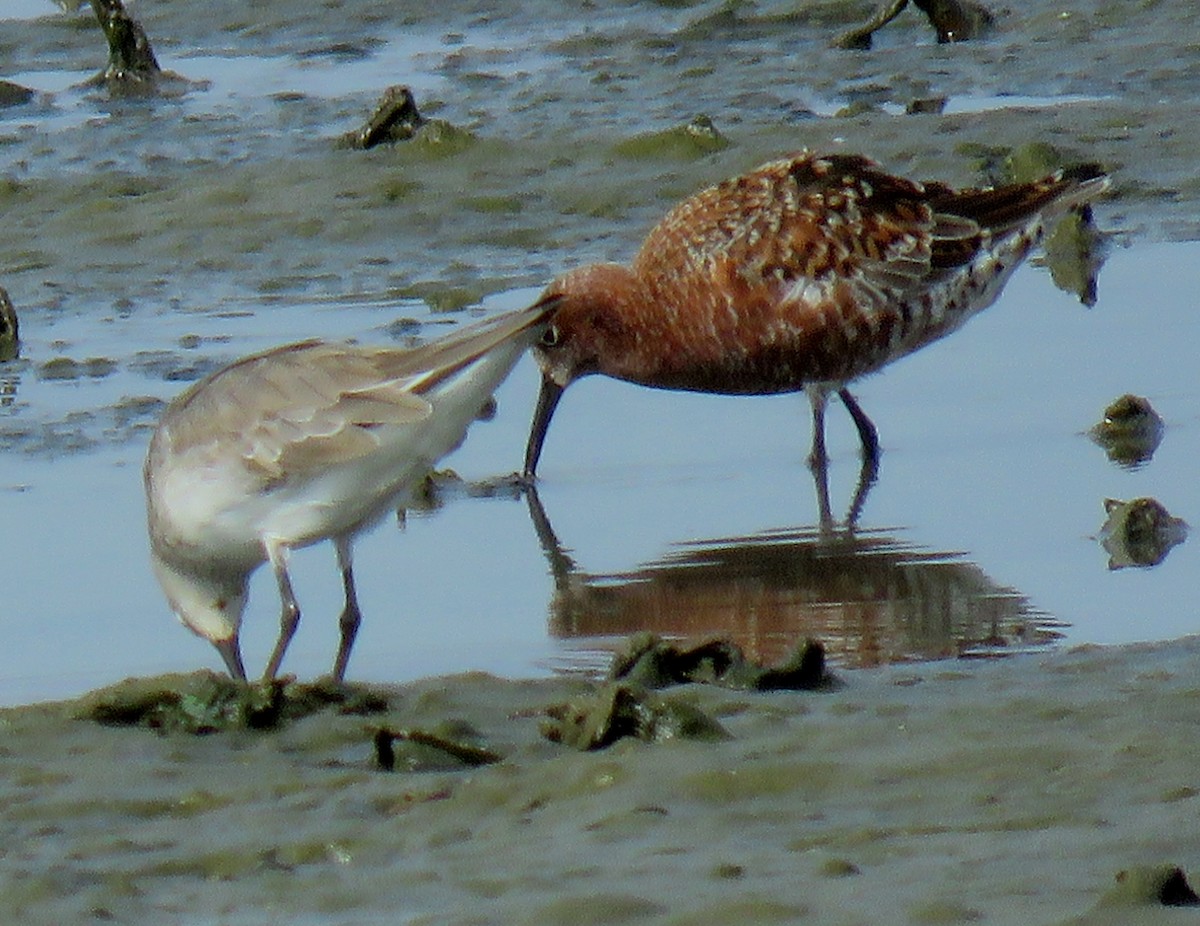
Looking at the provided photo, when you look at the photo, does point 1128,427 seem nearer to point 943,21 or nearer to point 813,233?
point 813,233

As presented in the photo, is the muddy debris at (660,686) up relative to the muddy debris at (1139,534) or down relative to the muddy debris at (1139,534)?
up

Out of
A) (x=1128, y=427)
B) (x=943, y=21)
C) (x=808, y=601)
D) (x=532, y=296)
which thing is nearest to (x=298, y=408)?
(x=808, y=601)

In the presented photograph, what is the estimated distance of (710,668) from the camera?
5805 mm

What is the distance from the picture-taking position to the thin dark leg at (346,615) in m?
6.29

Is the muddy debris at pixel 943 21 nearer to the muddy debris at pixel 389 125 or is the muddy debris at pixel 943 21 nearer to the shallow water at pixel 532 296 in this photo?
the shallow water at pixel 532 296

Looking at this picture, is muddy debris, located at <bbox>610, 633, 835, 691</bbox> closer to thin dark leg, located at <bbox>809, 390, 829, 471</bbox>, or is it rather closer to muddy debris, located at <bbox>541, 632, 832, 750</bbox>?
muddy debris, located at <bbox>541, 632, 832, 750</bbox>

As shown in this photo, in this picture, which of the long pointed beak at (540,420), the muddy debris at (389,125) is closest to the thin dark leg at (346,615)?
the long pointed beak at (540,420)

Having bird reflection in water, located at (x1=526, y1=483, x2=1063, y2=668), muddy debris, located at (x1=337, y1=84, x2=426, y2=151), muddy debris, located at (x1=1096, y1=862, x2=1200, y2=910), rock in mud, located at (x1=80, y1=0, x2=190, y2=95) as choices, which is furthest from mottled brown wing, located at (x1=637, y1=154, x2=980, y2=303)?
rock in mud, located at (x1=80, y1=0, x2=190, y2=95)

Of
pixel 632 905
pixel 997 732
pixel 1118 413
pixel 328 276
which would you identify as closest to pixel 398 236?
pixel 328 276

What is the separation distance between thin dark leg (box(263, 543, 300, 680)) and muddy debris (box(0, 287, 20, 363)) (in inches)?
149

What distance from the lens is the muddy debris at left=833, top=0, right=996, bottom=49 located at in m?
15.3

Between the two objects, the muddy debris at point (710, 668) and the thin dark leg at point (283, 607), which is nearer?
the muddy debris at point (710, 668)

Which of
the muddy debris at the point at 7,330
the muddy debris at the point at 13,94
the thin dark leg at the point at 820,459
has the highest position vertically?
the muddy debris at the point at 13,94

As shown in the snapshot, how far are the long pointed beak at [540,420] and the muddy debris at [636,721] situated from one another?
115 inches
